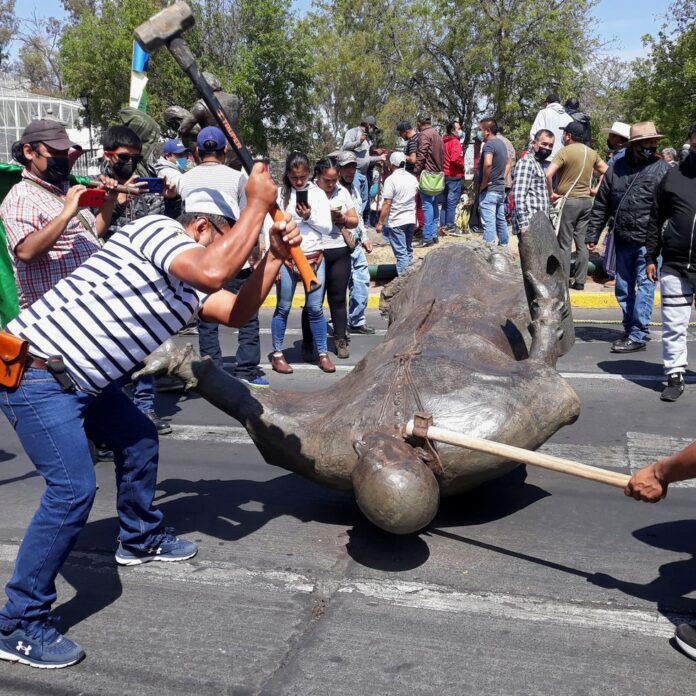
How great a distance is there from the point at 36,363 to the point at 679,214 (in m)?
5.06

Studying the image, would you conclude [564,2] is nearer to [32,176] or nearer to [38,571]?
[32,176]

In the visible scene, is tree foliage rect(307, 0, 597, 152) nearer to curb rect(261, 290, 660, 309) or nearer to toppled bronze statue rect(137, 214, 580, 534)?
curb rect(261, 290, 660, 309)

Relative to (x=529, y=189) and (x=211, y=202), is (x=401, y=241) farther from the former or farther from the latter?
(x=211, y=202)

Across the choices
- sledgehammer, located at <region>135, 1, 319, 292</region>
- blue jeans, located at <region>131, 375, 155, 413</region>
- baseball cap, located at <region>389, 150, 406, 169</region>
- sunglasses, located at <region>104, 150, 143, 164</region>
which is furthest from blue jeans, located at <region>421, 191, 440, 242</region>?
sledgehammer, located at <region>135, 1, 319, 292</region>

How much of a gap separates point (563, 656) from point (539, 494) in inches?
68.4

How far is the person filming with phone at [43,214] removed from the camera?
4660 millimetres

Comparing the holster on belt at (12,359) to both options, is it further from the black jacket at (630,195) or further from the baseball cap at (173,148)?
the black jacket at (630,195)

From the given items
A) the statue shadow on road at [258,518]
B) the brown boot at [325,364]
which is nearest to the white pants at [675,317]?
the statue shadow on road at [258,518]

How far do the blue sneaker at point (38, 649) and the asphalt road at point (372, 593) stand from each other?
4 centimetres

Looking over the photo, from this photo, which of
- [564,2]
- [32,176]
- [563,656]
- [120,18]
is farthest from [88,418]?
[120,18]

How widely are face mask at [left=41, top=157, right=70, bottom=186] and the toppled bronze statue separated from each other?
1.24m

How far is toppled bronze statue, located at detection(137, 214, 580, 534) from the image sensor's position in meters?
3.82

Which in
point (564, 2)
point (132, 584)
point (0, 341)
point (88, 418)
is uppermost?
point (564, 2)

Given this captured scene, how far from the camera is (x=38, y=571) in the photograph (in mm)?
3285
